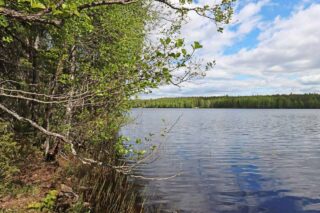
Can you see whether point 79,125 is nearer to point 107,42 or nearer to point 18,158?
point 18,158

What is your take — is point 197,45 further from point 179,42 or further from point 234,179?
point 234,179

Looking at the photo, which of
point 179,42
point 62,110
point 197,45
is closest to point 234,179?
point 62,110

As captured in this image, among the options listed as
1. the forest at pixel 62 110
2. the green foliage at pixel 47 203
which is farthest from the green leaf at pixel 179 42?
the green foliage at pixel 47 203

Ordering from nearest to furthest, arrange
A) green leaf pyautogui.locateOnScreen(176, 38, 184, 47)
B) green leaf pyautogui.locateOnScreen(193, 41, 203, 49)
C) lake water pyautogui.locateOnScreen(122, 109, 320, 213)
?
green leaf pyautogui.locateOnScreen(193, 41, 203, 49) → green leaf pyautogui.locateOnScreen(176, 38, 184, 47) → lake water pyautogui.locateOnScreen(122, 109, 320, 213)

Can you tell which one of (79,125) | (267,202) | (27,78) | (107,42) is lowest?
(267,202)

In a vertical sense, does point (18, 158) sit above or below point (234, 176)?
above

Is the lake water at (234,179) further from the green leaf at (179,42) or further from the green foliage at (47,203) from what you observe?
the green leaf at (179,42)

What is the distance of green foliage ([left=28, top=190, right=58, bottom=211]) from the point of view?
1088 centimetres

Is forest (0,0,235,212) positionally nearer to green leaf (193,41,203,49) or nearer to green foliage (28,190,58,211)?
green foliage (28,190,58,211)

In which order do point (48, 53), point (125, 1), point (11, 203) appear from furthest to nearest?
1. point (48, 53)
2. point (11, 203)
3. point (125, 1)

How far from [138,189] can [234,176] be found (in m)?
7.00

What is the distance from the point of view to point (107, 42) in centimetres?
1572

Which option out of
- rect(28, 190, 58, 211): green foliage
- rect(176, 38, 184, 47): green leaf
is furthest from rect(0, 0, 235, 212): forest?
→ rect(176, 38, 184, 47): green leaf

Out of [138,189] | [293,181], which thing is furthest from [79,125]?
[293,181]
